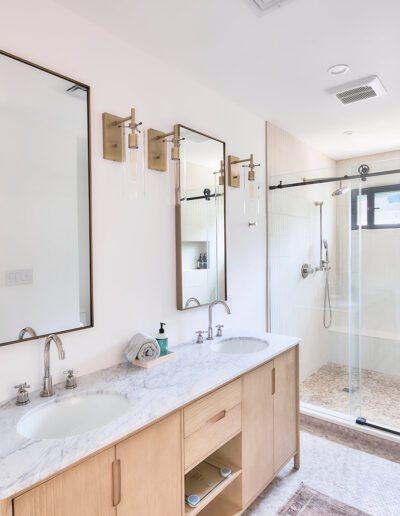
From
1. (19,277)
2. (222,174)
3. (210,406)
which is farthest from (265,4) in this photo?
(210,406)

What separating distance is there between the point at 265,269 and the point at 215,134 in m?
1.21

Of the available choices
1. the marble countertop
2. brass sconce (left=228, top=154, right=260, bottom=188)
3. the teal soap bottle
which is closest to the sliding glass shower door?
brass sconce (left=228, top=154, right=260, bottom=188)

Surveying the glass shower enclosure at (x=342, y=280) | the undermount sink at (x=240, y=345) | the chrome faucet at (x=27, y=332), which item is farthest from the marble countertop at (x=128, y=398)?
the glass shower enclosure at (x=342, y=280)

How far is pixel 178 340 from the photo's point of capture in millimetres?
2119

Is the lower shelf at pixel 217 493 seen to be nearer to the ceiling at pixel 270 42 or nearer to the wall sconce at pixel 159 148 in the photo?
the wall sconce at pixel 159 148

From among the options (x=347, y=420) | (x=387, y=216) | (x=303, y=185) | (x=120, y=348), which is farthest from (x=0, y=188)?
(x=387, y=216)

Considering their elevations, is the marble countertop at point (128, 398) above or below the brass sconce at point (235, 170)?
below

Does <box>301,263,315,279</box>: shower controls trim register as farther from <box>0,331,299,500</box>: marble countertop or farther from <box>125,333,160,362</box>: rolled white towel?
<box>125,333,160,362</box>: rolled white towel

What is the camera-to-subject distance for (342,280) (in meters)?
3.17

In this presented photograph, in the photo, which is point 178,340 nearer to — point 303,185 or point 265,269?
point 265,269

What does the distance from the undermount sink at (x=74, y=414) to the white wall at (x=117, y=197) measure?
18 cm

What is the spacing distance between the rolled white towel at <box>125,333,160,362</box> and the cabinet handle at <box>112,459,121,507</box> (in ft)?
2.01

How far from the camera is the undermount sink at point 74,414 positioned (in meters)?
1.25

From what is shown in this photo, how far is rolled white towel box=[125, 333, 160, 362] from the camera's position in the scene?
1.69 m
